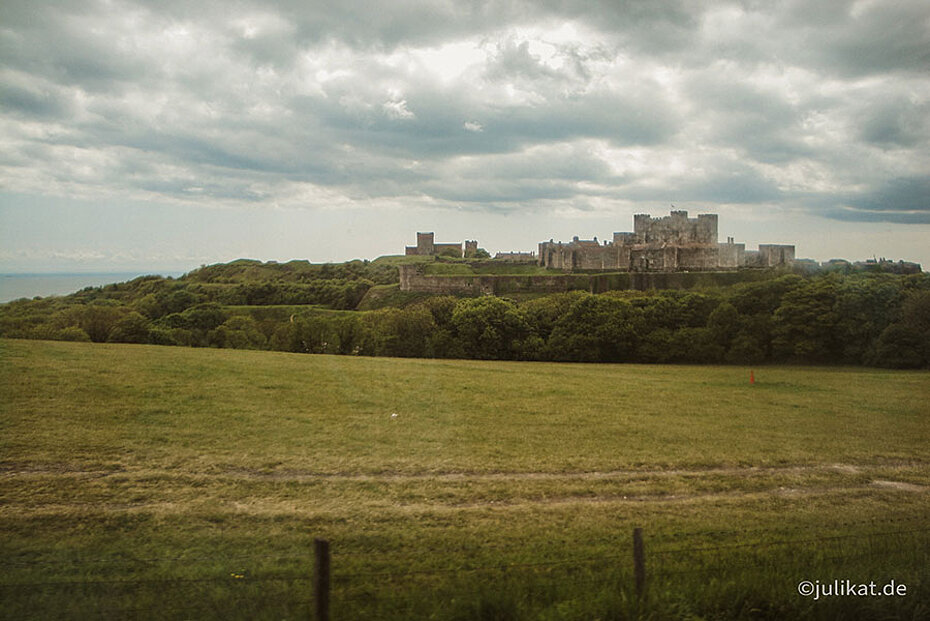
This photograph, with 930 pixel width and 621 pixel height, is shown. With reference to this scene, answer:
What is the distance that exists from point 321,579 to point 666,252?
9417 cm

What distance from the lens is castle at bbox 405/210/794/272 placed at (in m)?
92.4

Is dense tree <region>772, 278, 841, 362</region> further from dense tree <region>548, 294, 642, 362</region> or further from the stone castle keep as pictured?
the stone castle keep

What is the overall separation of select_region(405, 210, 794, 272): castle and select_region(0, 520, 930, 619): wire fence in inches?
3383

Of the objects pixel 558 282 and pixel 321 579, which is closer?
pixel 321 579

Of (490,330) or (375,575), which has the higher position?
(490,330)

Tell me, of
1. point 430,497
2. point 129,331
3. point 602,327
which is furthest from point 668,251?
point 430,497

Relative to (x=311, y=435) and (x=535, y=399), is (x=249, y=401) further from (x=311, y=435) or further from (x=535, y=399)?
(x=535, y=399)

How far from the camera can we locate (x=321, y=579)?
5629mm

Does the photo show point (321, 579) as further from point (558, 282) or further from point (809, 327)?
point (558, 282)

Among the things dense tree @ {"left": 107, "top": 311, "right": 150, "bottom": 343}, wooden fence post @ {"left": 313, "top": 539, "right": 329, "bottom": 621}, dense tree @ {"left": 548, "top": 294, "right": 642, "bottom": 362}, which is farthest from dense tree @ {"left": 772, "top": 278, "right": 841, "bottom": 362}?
dense tree @ {"left": 107, "top": 311, "right": 150, "bottom": 343}

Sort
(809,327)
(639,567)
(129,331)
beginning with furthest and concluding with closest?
(809,327), (129,331), (639,567)

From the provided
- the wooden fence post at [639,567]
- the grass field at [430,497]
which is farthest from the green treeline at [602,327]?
the wooden fence post at [639,567]

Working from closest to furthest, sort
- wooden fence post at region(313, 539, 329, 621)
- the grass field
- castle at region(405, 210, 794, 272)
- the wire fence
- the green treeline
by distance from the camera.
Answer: wooden fence post at region(313, 539, 329, 621)
the wire fence
the grass field
the green treeline
castle at region(405, 210, 794, 272)

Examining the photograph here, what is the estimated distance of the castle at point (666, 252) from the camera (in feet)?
303
